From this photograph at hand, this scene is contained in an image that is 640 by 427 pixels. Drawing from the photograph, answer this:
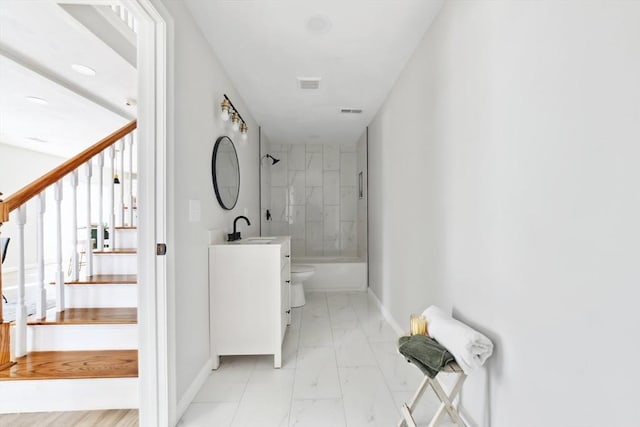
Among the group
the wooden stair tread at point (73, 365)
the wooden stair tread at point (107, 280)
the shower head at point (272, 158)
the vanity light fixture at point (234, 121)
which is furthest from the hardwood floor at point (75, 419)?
the shower head at point (272, 158)

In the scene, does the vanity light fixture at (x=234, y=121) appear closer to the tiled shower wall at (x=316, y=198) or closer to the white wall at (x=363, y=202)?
the white wall at (x=363, y=202)

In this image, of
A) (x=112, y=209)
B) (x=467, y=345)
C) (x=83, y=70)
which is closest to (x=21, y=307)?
(x=112, y=209)

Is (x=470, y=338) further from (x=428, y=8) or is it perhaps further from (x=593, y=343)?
(x=428, y=8)

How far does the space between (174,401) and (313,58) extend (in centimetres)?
243

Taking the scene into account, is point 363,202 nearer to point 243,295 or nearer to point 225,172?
point 225,172

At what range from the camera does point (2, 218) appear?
170cm

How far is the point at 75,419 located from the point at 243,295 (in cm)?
105

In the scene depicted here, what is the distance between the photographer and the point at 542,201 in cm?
99

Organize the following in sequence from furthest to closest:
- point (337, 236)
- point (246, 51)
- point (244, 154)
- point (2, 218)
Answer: point (337, 236) → point (244, 154) → point (246, 51) → point (2, 218)

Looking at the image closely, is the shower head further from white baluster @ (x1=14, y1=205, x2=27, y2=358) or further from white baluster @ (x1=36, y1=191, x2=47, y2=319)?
white baluster @ (x1=14, y1=205, x2=27, y2=358)

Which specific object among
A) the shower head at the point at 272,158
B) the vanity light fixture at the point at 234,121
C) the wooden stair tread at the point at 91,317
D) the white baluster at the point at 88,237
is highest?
the shower head at the point at 272,158

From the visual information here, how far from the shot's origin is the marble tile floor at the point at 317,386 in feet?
5.16

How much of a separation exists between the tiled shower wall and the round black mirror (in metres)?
2.30

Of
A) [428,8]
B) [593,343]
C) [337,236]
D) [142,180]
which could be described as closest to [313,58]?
[428,8]
